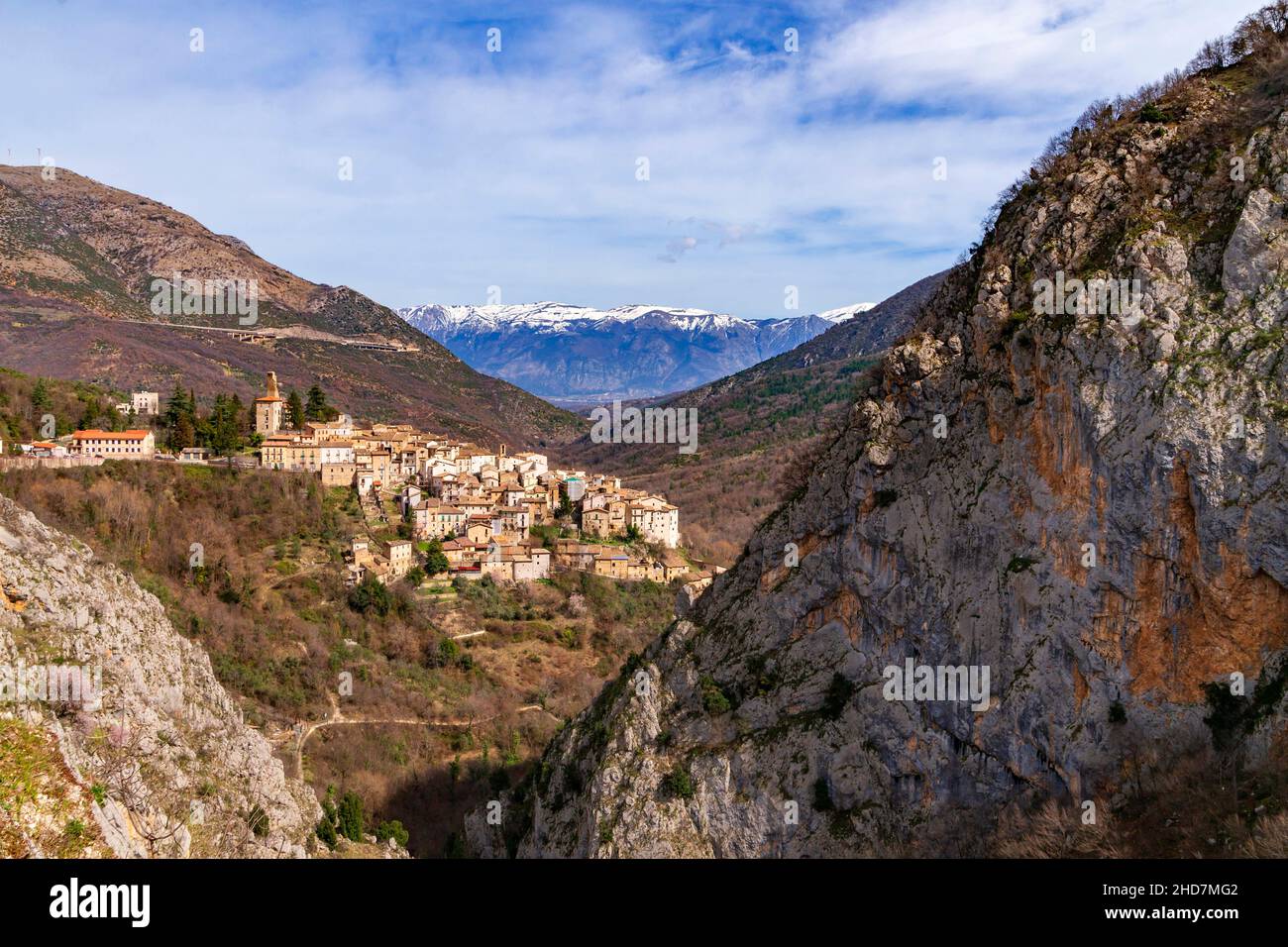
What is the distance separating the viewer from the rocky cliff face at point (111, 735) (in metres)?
11.7

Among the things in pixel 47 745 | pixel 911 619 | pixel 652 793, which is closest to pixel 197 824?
pixel 47 745

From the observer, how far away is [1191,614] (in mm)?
14266

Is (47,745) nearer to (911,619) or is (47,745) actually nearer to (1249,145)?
(911,619)

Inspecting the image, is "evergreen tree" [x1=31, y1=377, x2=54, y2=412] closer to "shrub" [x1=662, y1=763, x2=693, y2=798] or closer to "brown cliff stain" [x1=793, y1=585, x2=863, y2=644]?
"shrub" [x1=662, y1=763, x2=693, y2=798]

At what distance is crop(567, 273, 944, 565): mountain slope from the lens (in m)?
85.5

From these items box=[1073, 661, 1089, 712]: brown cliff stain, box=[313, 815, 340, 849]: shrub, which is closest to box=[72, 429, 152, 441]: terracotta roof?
box=[313, 815, 340, 849]: shrub

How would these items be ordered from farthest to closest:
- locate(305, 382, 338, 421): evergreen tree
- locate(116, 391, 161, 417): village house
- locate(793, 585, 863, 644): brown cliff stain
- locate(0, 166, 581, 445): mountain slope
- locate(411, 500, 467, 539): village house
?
locate(0, 166, 581, 445): mountain slope
locate(305, 382, 338, 421): evergreen tree
locate(116, 391, 161, 417): village house
locate(411, 500, 467, 539): village house
locate(793, 585, 863, 644): brown cliff stain

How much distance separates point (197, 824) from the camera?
751 inches

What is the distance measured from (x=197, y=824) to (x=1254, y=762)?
20329mm

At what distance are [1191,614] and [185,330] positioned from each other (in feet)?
421

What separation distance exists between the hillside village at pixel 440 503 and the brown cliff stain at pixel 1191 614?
40594mm

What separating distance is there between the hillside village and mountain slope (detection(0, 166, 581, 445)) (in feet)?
128

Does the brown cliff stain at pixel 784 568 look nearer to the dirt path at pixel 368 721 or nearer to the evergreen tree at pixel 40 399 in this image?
the dirt path at pixel 368 721
